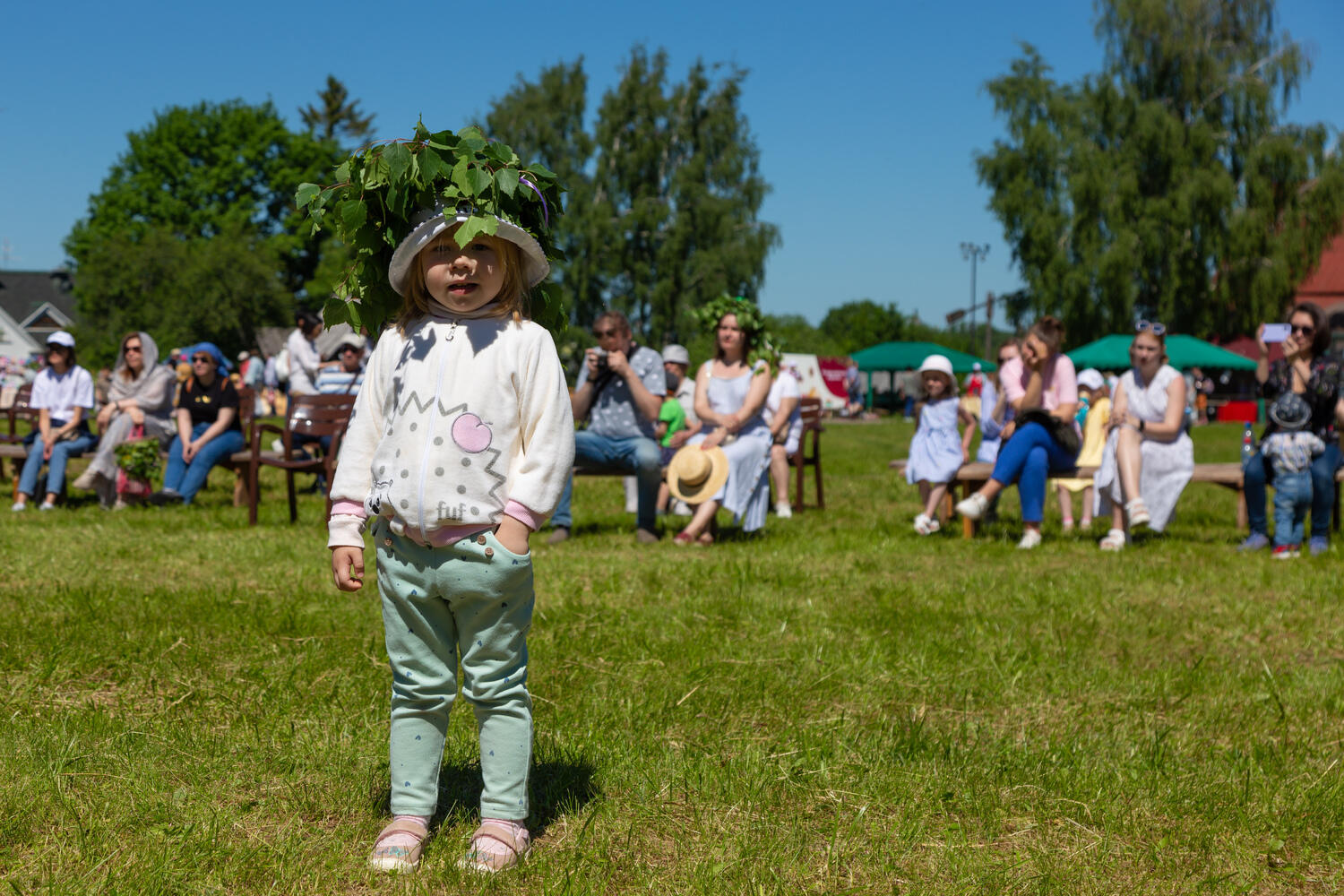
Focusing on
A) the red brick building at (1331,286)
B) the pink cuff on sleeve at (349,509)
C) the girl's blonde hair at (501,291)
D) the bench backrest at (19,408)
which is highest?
the red brick building at (1331,286)

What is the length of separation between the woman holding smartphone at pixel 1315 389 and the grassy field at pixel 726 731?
5.44 ft

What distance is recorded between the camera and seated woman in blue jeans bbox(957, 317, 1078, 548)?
9.35 meters

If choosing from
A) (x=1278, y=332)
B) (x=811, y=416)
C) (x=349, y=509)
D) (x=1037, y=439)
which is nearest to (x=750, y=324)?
(x=1037, y=439)

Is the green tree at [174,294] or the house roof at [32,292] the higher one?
the house roof at [32,292]

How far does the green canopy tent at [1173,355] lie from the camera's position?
3559 centimetres

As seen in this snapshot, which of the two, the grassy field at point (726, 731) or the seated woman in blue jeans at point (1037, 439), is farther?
the seated woman in blue jeans at point (1037, 439)

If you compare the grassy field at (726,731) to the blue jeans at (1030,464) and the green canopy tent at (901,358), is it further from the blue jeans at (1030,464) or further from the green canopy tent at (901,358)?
the green canopy tent at (901,358)

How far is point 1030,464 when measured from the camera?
30.8 ft

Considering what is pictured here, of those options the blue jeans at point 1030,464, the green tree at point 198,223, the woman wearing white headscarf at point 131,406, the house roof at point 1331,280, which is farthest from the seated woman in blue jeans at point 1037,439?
the house roof at point 1331,280

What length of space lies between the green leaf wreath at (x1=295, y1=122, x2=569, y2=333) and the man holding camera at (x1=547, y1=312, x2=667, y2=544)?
568 cm

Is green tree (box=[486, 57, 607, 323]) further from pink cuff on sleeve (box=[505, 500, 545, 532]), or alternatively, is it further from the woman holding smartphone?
pink cuff on sleeve (box=[505, 500, 545, 532])

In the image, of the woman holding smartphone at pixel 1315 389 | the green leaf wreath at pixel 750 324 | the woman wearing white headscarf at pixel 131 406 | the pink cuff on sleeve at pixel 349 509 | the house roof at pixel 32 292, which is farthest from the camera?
the house roof at pixel 32 292

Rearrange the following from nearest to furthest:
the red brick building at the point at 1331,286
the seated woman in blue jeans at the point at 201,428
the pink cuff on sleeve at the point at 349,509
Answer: the pink cuff on sleeve at the point at 349,509 < the seated woman in blue jeans at the point at 201,428 < the red brick building at the point at 1331,286

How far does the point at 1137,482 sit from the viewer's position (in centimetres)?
946
